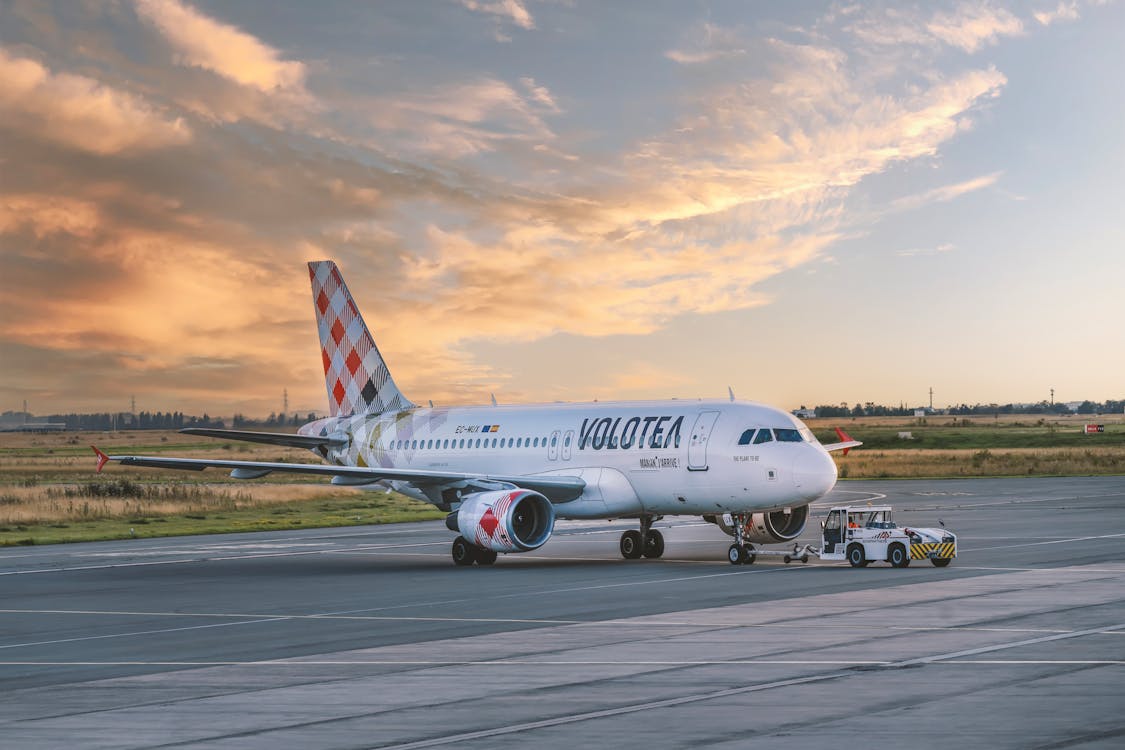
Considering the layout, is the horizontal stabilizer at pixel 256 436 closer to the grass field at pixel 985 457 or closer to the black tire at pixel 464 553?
the black tire at pixel 464 553

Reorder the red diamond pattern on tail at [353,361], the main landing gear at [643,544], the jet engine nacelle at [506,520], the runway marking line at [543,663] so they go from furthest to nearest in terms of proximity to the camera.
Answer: the red diamond pattern on tail at [353,361] → the main landing gear at [643,544] → the jet engine nacelle at [506,520] → the runway marking line at [543,663]

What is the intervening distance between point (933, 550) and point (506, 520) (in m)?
10.7

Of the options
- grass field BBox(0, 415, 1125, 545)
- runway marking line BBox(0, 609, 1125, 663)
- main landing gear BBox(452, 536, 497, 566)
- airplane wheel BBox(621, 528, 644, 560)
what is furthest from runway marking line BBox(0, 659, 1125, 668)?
grass field BBox(0, 415, 1125, 545)

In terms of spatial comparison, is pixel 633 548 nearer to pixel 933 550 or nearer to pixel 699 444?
pixel 699 444

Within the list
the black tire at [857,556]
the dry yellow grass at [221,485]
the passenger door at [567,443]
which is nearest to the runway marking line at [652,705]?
the black tire at [857,556]

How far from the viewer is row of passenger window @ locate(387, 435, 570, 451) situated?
40.5 meters

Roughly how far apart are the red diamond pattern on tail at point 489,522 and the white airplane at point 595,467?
0.09 ft

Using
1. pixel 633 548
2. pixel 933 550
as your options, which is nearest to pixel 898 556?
pixel 933 550

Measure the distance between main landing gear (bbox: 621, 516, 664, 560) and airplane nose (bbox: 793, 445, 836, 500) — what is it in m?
5.86

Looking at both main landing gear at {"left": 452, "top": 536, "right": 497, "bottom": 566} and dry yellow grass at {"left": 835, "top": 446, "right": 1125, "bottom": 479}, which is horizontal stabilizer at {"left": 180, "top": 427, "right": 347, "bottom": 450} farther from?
dry yellow grass at {"left": 835, "top": 446, "right": 1125, "bottom": 479}

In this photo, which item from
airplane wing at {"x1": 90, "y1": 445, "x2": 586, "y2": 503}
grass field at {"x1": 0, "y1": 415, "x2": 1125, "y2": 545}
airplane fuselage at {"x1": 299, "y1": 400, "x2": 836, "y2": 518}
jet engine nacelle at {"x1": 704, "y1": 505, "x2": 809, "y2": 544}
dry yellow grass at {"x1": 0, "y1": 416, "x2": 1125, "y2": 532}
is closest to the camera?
airplane fuselage at {"x1": 299, "y1": 400, "x2": 836, "y2": 518}

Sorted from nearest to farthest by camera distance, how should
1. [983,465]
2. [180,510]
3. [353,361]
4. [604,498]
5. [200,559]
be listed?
[604,498], [200,559], [353,361], [180,510], [983,465]

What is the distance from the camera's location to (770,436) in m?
34.9

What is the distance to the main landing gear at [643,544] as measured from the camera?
3878cm
